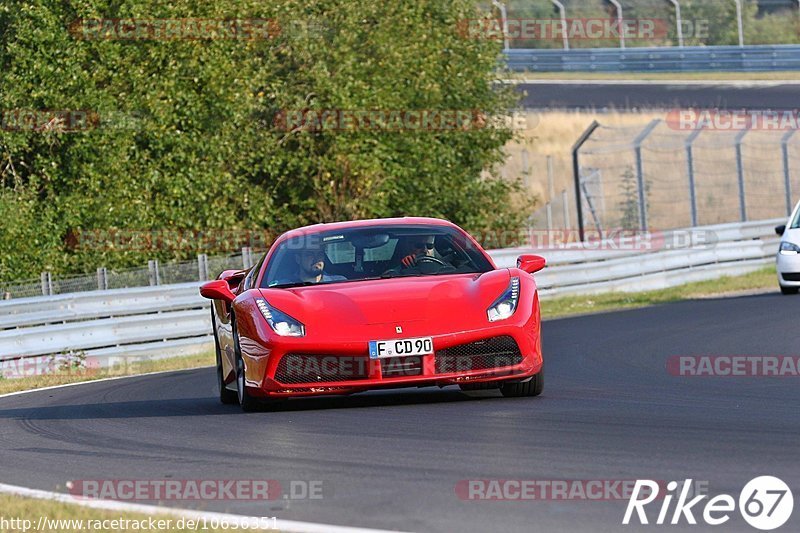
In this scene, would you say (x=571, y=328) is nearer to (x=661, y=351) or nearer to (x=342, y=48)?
(x=661, y=351)

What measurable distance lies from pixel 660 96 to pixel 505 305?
36658mm

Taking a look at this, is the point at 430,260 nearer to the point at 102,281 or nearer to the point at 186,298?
the point at 186,298

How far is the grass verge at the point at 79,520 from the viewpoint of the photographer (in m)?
5.75

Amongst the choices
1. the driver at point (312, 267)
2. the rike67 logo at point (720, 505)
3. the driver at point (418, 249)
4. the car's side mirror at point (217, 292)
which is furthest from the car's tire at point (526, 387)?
the rike67 logo at point (720, 505)

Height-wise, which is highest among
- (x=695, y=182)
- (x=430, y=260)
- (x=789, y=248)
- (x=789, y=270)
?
(x=430, y=260)

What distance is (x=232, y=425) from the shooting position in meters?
9.34

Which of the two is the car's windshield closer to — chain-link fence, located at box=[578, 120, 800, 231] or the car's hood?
the car's hood

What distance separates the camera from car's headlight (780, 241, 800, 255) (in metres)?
20.9

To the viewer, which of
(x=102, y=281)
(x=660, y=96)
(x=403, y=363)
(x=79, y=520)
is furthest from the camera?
(x=660, y=96)

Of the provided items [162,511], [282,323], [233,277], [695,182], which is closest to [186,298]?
[233,277]

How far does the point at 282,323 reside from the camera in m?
9.63

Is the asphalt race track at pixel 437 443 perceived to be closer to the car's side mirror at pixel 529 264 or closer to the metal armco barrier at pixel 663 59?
the car's side mirror at pixel 529 264

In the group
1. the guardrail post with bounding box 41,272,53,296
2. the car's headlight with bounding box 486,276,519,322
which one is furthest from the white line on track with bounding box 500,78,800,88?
the car's headlight with bounding box 486,276,519,322

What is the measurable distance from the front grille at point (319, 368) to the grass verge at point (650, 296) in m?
12.9
